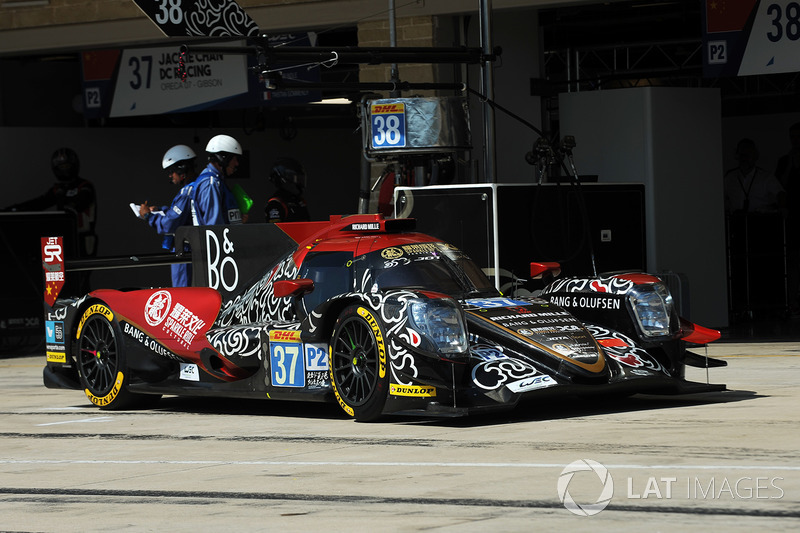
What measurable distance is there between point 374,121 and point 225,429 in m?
5.29

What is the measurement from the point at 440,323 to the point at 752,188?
10.8m

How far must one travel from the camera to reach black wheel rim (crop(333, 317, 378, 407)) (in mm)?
8898

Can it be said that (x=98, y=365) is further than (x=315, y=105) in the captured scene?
No

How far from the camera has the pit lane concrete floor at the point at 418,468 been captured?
18.9 ft

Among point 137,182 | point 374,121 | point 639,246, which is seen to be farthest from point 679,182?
point 137,182

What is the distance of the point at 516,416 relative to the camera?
29.8ft

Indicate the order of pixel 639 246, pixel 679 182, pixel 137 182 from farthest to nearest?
pixel 137 182 → pixel 679 182 → pixel 639 246

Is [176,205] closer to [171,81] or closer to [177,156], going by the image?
[177,156]

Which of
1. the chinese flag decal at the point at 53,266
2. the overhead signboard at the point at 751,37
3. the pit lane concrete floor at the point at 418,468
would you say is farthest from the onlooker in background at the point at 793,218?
the chinese flag decal at the point at 53,266

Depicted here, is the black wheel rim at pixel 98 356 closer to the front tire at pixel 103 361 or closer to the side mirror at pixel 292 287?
the front tire at pixel 103 361

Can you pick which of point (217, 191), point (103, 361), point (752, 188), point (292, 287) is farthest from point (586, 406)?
point (752, 188)

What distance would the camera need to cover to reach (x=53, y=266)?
1154 cm

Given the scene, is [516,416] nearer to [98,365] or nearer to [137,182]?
[98,365]

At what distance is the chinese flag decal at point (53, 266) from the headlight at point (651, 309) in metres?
4.64
